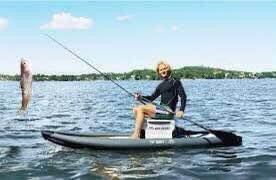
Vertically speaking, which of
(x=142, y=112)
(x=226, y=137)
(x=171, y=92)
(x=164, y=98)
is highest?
(x=171, y=92)

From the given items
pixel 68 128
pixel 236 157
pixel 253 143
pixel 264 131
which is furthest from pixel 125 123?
pixel 236 157

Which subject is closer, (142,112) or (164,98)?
(142,112)

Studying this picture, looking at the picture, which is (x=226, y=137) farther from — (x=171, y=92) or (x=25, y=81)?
(x=25, y=81)

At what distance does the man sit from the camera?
1415 centimetres

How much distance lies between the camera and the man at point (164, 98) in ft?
46.4

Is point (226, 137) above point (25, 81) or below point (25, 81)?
below

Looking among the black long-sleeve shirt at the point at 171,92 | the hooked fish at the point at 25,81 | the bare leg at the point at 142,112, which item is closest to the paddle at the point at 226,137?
the black long-sleeve shirt at the point at 171,92

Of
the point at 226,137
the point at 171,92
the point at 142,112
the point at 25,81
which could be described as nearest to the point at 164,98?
the point at 171,92

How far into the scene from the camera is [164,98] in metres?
14.6

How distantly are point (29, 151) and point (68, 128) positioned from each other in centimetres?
647

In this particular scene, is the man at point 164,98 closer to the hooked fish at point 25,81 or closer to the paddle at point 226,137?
the paddle at point 226,137

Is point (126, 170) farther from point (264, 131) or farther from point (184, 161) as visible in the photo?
point (264, 131)

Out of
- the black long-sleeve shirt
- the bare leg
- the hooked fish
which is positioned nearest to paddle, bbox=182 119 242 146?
the black long-sleeve shirt

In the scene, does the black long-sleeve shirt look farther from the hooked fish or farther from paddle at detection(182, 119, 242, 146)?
the hooked fish
